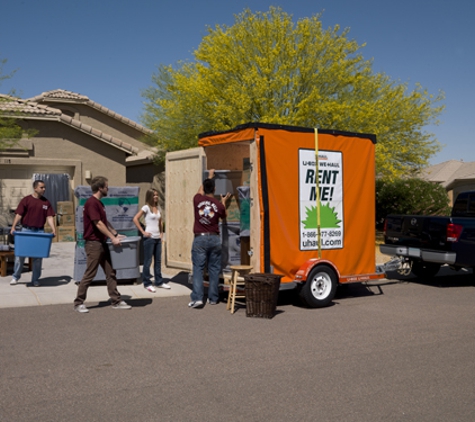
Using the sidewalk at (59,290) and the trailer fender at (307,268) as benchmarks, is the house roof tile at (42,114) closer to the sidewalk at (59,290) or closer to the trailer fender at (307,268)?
the sidewalk at (59,290)

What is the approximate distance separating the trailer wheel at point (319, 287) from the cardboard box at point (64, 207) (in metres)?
11.8

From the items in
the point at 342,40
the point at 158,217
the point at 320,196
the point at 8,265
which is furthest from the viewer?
the point at 342,40

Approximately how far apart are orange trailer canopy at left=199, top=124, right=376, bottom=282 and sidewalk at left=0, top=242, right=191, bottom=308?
7.93 ft

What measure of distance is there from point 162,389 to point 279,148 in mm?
4830

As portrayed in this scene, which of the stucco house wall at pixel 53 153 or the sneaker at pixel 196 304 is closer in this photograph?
the sneaker at pixel 196 304

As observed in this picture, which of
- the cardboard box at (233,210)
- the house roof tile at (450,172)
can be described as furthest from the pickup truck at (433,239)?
the house roof tile at (450,172)

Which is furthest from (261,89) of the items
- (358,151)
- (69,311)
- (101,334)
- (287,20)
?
(101,334)

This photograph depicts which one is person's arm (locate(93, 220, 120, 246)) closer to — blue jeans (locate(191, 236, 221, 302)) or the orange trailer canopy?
blue jeans (locate(191, 236, 221, 302))

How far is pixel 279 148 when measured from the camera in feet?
30.6

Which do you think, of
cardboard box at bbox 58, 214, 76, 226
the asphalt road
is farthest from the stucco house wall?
the asphalt road

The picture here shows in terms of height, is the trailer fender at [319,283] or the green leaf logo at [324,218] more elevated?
the green leaf logo at [324,218]

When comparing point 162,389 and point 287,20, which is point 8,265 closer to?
point 162,389

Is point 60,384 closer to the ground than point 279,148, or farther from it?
closer to the ground

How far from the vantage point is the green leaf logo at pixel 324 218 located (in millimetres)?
9727
